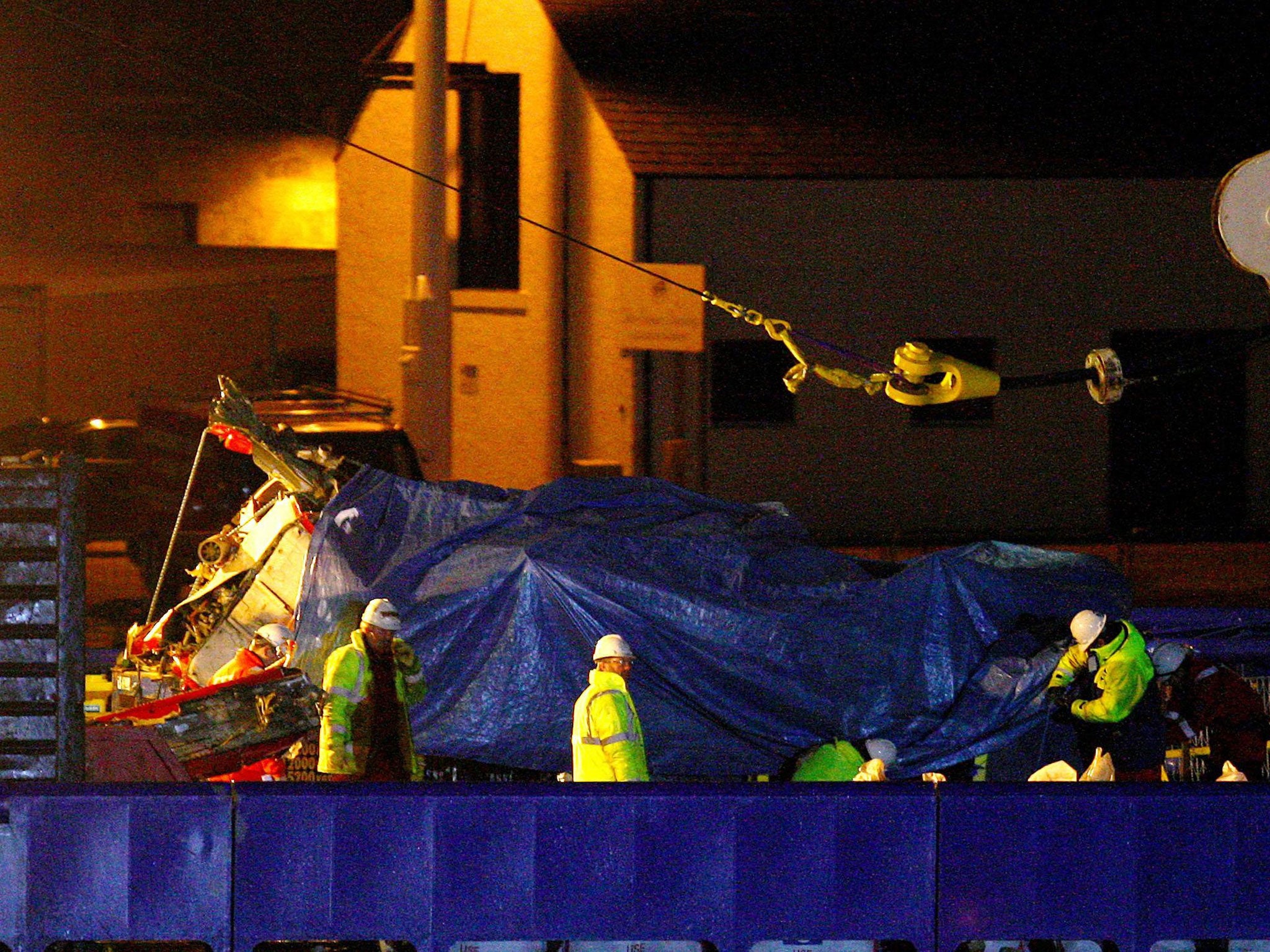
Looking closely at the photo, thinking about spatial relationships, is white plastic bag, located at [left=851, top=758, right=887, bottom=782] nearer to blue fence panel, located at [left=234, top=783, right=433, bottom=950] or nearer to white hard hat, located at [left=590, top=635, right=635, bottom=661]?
white hard hat, located at [left=590, top=635, right=635, bottom=661]

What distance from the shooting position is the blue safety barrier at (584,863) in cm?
693

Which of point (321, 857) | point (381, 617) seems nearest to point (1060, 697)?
point (381, 617)

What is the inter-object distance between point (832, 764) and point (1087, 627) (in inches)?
58.1

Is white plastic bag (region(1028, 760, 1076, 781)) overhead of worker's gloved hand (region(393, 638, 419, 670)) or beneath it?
beneath

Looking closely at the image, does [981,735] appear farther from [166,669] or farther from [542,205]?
[542,205]

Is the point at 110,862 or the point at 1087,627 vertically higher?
the point at 1087,627

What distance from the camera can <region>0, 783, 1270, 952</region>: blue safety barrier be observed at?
688 cm

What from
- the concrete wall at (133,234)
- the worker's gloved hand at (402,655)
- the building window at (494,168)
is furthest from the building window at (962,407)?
the worker's gloved hand at (402,655)

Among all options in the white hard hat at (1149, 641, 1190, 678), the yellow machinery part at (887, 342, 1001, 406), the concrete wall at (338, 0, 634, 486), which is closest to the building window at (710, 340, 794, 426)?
the concrete wall at (338, 0, 634, 486)

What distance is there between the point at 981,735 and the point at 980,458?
40.8 ft

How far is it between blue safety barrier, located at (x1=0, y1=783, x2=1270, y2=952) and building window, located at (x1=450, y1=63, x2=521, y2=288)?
15.5 m

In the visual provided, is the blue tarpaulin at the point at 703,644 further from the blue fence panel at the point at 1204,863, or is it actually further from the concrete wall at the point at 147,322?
the concrete wall at the point at 147,322

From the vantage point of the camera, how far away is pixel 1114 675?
28.7ft

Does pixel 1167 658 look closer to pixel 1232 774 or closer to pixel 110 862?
pixel 1232 774
